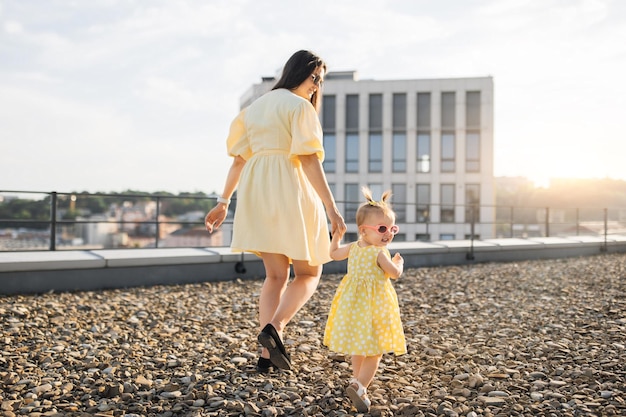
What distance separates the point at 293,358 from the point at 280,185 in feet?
3.85

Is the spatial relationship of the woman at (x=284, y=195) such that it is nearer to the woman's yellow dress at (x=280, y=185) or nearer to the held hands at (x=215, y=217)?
the woman's yellow dress at (x=280, y=185)

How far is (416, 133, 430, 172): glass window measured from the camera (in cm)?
4056

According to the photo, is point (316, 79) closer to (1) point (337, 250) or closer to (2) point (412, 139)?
(1) point (337, 250)

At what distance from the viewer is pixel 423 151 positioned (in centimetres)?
4103

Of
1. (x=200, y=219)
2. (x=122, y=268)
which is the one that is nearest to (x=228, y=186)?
(x=122, y=268)

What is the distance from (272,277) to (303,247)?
0.93ft

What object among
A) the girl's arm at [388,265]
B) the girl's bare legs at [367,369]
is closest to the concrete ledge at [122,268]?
the girl's bare legs at [367,369]

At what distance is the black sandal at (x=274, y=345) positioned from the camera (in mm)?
2916

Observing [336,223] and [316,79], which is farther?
[316,79]

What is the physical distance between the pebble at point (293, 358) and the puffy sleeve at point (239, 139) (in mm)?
1205

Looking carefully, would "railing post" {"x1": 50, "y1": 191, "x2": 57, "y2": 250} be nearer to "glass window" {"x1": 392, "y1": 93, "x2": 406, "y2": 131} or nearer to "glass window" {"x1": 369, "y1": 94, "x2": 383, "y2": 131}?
"glass window" {"x1": 369, "y1": 94, "x2": 383, "y2": 131}

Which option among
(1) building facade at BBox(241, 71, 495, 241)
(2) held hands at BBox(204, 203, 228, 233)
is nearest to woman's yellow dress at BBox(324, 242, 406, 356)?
(2) held hands at BBox(204, 203, 228, 233)

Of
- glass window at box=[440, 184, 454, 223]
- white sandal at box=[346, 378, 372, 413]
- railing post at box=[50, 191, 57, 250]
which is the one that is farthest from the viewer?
glass window at box=[440, 184, 454, 223]

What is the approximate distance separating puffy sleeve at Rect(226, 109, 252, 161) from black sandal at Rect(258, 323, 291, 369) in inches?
37.2
